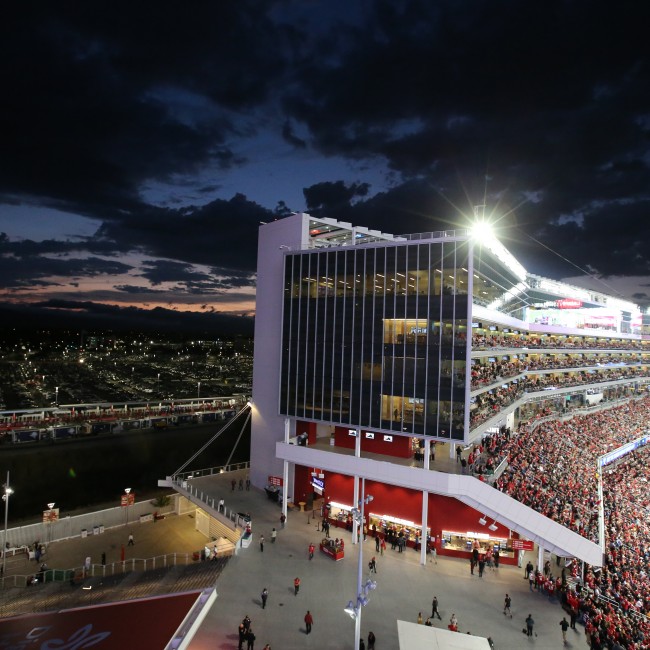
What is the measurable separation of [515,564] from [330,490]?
1394 centimetres

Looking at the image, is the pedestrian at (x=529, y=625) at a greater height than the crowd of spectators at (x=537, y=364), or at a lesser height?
lesser

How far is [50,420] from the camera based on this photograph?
6003 cm

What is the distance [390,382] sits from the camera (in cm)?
3347

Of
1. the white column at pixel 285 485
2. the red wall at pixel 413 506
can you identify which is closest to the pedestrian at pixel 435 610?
the red wall at pixel 413 506

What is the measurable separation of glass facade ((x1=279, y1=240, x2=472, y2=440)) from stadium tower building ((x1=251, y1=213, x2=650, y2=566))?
91mm

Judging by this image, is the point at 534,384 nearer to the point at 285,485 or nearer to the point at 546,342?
the point at 546,342

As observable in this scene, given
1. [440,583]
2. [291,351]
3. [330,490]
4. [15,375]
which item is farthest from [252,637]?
[15,375]

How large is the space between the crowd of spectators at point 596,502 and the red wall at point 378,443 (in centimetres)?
718

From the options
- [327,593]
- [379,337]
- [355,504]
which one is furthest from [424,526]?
[379,337]

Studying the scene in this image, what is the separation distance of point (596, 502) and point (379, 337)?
20.1 meters

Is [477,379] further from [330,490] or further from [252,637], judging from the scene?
[252,637]

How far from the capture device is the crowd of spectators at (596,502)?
77.0 feet

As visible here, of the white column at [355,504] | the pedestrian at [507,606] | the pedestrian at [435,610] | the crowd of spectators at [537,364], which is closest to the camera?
the pedestrian at [435,610]

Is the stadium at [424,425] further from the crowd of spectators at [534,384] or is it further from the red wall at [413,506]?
the crowd of spectators at [534,384]
